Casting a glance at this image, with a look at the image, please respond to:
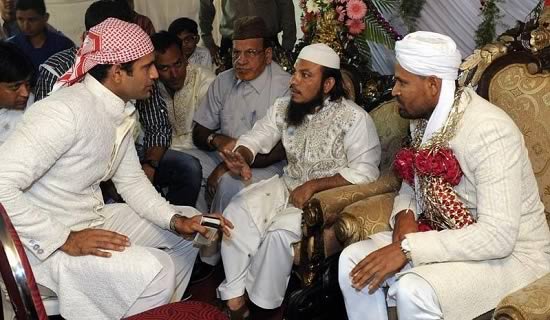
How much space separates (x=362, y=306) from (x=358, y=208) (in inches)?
16.3

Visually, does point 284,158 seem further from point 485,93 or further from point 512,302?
point 512,302

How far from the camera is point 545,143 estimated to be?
2.64 metres

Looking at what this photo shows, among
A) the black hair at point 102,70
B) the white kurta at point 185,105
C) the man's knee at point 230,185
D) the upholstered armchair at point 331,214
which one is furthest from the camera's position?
the white kurta at point 185,105

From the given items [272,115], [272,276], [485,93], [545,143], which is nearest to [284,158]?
[272,115]

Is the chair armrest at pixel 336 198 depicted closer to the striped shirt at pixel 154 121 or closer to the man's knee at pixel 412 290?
the man's knee at pixel 412 290

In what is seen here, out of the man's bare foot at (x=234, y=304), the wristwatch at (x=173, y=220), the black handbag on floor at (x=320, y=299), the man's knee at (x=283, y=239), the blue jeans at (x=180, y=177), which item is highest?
the wristwatch at (x=173, y=220)

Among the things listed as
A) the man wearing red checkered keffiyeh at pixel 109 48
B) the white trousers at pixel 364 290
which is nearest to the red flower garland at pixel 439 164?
the white trousers at pixel 364 290

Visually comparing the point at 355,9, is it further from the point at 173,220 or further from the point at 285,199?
the point at 173,220

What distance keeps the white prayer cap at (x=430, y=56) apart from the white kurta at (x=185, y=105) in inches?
82.3

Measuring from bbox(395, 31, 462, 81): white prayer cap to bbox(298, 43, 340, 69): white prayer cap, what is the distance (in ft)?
3.00

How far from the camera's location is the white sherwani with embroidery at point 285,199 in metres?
3.15

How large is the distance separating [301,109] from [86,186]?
1.16m

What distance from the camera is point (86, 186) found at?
2.72 m

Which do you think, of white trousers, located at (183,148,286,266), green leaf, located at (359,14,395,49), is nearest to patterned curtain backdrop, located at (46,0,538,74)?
green leaf, located at (359,14,395,49)
